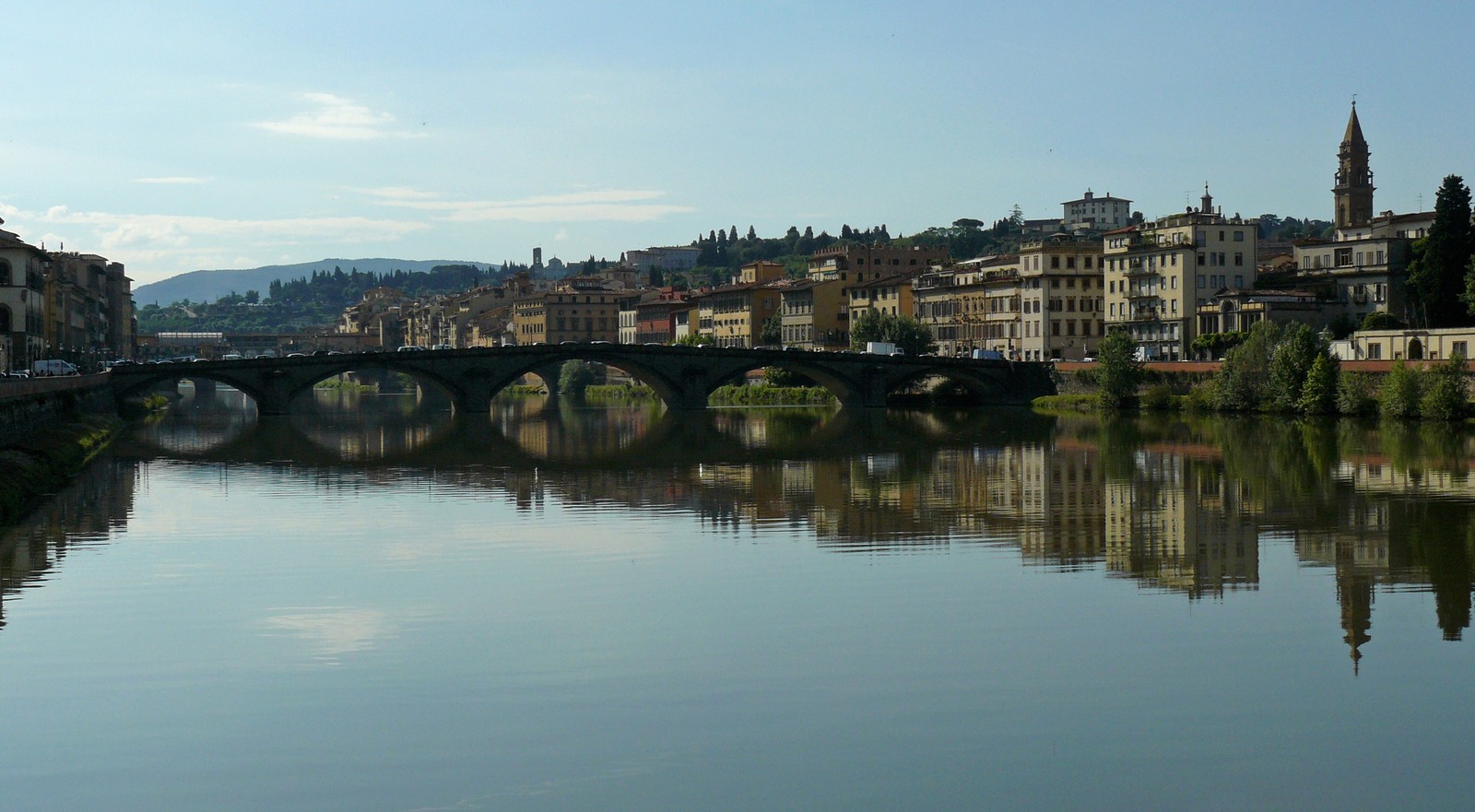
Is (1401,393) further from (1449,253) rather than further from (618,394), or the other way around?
(618,394)

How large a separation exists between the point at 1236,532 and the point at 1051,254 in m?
72.0

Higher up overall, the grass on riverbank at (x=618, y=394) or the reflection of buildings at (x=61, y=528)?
the grass on riverbank at (x=618, y=394)

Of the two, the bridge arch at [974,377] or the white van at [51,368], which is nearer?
the white van at [51,368]

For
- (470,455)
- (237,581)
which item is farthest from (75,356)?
(237,581)

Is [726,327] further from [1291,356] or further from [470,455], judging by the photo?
[470,455]

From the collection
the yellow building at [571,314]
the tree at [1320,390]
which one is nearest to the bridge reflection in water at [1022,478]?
the tree at [1320,390]

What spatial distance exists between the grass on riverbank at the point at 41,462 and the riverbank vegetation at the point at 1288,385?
154ft

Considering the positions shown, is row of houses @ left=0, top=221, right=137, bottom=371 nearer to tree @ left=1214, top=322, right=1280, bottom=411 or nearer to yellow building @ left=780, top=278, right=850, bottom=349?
yellow building @ left=780, top=278, right=850, bottom=349

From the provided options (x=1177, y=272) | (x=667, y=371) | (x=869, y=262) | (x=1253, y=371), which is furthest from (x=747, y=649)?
(x=869, y=262)

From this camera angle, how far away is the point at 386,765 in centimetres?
1509

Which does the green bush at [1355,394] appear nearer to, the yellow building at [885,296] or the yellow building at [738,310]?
the yellow building at [885,296]

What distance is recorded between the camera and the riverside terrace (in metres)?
87.3

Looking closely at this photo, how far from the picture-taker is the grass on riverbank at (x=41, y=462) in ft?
115

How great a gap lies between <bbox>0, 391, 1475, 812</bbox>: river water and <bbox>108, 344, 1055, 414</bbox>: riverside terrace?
4726 cm
